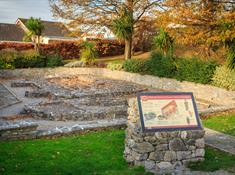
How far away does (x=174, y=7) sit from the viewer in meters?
20.7

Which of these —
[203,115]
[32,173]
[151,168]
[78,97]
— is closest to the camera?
[32,173]

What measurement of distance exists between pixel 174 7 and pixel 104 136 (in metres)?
13.4

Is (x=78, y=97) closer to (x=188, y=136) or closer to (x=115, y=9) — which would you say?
(x=188, y=136)

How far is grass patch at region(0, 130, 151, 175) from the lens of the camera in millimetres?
6685

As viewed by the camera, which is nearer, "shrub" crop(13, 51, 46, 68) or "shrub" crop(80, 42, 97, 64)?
"shrub" crop(13, 51, 46, 68)

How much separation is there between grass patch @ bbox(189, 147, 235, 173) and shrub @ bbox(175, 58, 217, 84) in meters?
10.0

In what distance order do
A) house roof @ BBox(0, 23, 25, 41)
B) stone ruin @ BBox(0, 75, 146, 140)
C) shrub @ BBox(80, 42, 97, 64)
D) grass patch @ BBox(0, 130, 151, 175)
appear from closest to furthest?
grass patch @ BBox(0, 130, 151, 175) → stone ruin @ BBox(0, 75, 146, 140) → shrub @ BBox(80, 42, 97, 64) → house roof @ BBox(0, 23, 25, 41)

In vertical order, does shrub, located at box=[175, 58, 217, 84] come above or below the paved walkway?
above

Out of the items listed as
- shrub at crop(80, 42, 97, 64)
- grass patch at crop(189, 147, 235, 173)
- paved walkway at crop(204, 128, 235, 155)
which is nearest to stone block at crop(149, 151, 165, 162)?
grass patch at crop(189, 147, 235, 173)

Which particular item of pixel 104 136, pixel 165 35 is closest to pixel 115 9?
pixel 165 35

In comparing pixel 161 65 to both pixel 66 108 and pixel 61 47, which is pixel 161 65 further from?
pixel 61 47

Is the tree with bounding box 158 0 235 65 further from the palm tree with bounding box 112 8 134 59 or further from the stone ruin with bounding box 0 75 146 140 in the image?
the palm tree with bounding box 112 8 134 59

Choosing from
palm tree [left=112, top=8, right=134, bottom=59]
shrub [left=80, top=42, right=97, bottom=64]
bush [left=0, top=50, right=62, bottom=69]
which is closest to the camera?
bush [left=0, top=50, right=62, bottom=69]

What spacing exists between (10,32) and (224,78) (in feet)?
131
